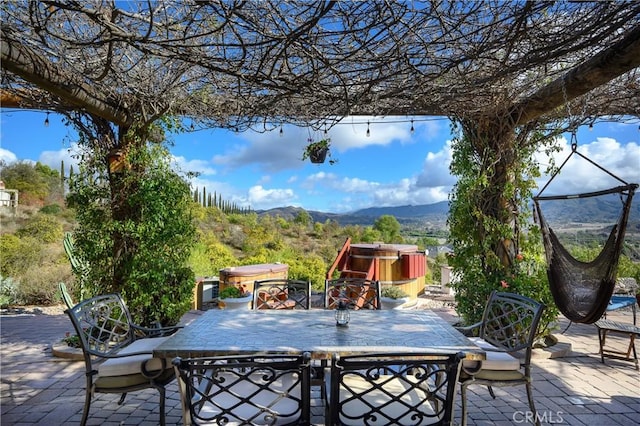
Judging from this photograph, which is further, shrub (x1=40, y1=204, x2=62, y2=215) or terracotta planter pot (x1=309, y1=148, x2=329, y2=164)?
A: shrub (x1=40, y1=204, x2=62, y2=215)

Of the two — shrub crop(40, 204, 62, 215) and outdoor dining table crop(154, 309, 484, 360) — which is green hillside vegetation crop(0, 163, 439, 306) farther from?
outdoor dining table crop(154, 309, 484, 360)

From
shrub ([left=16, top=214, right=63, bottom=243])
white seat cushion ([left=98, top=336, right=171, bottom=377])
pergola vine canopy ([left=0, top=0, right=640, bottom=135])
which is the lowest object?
white seat cushion ([left=98, top=336, right=171, bottom=377])

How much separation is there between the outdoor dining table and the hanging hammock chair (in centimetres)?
116

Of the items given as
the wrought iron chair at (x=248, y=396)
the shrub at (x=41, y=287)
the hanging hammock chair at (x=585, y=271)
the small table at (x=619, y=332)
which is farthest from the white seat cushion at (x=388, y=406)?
the shrub at (x=41, y=287)

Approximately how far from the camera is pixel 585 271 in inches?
121

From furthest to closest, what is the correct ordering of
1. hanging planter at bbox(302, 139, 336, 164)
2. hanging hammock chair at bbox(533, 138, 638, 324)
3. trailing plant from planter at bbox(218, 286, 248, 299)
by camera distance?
trailing plant from planter at bbox(218, 286, 248, 299)
hanging planter at bbox(302, 139, 336, 164)
hanging hammock chair at bbox(533, 138, 638, 324)

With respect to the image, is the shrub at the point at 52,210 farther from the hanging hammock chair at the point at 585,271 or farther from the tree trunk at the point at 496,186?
the hanging hammock chair at the point at 585,271

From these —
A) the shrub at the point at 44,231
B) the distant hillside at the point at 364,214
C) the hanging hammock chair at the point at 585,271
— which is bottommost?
the hanging hammock chair at the point at 585,271

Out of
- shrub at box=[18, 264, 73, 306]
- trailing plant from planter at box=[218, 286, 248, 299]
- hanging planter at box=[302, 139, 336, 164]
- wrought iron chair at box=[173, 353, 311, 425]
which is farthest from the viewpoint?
shrub at box=[18, 264, 73, 306]

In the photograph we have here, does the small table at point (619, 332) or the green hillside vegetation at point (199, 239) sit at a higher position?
the green hillside vegetation at point (199, 239)

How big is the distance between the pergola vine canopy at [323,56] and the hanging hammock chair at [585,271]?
836 millimetres

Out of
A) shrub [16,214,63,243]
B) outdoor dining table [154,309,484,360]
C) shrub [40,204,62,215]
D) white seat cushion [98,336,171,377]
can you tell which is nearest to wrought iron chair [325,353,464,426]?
outdoor dining table [154,309,484,360]

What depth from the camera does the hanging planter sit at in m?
4.45

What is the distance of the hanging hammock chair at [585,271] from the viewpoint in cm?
276
